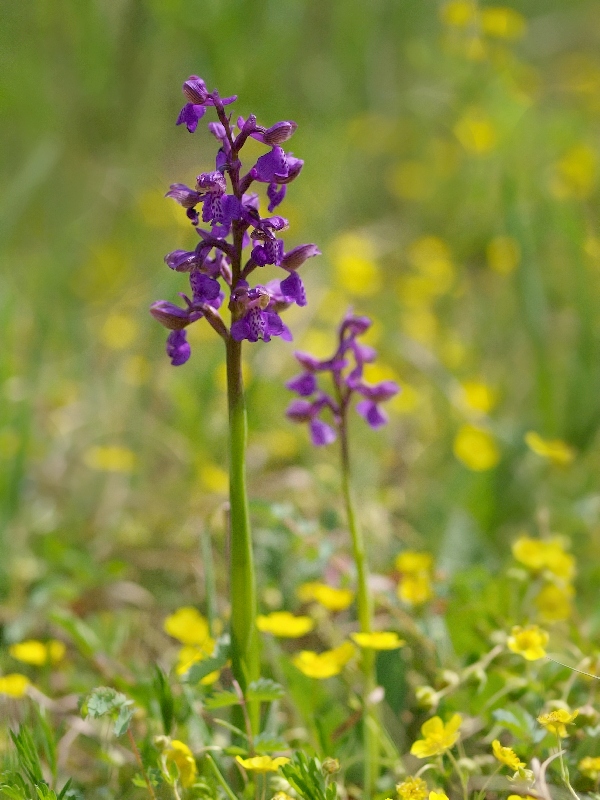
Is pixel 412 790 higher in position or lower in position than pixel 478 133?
lower

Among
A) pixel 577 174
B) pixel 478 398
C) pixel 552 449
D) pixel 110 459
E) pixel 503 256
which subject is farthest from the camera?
pixel 577 174

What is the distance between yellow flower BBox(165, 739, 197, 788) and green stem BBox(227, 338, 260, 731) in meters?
0.13

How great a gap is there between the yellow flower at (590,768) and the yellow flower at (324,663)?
1.30 ft

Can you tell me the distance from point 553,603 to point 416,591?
0.35m

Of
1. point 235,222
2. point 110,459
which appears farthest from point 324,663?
point 110,459

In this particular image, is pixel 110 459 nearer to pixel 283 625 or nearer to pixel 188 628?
pixel 188 628

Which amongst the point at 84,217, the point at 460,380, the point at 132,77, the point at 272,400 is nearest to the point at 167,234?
the point at 84,217

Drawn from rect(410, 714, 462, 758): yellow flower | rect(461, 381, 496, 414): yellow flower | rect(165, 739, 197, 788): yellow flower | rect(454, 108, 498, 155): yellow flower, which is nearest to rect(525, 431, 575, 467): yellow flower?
rect(461, 381, 496, 414): yellow flower

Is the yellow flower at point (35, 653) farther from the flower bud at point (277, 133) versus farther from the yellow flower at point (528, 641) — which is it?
the flower bud at point (277, 133)

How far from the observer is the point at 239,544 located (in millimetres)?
1209

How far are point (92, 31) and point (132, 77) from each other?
37 cm

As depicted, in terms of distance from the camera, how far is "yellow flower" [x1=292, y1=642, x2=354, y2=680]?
1372 mm

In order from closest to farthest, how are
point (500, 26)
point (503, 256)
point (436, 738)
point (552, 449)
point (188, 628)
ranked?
point (436, 738)
point (188, 628)
point (552, 449)
point (503, 256)
point (500, 26)

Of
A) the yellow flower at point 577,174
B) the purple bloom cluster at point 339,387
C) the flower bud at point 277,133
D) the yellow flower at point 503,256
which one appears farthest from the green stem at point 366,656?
the yellow flower at point 577,174
